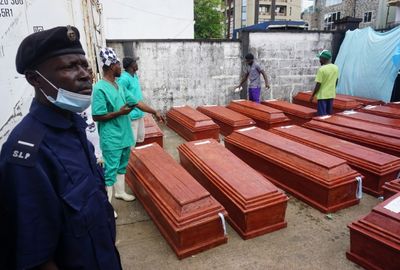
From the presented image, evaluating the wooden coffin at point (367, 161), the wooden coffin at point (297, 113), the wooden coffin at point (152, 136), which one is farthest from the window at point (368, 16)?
the wooden coffin at point (152, 136)

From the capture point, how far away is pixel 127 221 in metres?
3.17

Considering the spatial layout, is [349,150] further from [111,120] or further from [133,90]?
[133,90]

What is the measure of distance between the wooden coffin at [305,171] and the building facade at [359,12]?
17.6 metres

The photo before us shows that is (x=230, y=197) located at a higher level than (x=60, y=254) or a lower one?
lower

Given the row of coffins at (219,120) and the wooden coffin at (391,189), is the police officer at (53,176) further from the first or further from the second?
the row of coffins at (219,120)

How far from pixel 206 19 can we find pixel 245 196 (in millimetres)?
24222

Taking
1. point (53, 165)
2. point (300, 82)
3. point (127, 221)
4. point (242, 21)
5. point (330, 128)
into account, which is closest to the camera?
point (53, 165)

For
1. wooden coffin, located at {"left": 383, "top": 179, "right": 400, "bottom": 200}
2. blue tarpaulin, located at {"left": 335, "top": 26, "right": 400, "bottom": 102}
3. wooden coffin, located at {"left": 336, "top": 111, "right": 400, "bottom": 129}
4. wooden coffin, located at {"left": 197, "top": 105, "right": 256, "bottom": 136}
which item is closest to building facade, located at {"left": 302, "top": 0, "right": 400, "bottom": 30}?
blue tarpaulin, located at {"left": 335, "top": 26, "right": 400, "bottom": 102}

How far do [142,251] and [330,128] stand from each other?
11.8ft

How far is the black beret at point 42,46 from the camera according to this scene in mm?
1130

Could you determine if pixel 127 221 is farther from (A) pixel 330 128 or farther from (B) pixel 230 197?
(A) pixel 330 128

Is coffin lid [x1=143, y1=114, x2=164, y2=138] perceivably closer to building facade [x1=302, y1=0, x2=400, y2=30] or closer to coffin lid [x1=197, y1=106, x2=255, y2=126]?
coffin lid [x1=197, y1=106, x2=255, y2=126]

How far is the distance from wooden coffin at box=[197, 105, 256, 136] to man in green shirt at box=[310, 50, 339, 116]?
4.77ft

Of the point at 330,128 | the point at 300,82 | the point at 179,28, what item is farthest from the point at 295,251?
the point at 179,28
